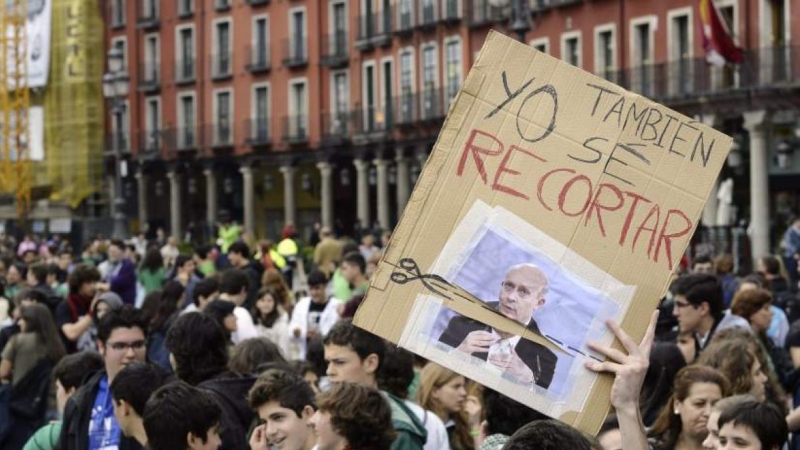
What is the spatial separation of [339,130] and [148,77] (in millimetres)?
13352

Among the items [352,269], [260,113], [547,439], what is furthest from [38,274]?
[260,113]

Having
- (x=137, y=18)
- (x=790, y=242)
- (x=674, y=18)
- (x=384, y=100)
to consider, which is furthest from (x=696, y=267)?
(x=137, y=18)

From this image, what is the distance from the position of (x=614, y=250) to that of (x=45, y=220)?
60.8m

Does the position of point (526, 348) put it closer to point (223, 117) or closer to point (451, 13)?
point (451, 13)

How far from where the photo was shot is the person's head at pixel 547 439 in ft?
13.3

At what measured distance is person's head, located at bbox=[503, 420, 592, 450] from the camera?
4066 mm

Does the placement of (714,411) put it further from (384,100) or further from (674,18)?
(384,100)

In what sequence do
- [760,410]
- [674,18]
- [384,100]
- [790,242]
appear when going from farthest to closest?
[384,100]
[674,18]
[790,242]
[760,410]

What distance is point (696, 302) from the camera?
9.91m

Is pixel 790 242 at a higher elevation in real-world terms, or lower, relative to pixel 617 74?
lower

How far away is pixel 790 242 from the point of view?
2219 centimetres

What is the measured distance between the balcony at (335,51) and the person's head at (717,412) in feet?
157

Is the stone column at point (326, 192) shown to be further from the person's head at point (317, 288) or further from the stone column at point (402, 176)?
the person's head at point (317, 288)

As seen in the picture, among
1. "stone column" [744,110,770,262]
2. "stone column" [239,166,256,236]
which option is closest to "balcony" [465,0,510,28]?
"stone column" [744,110,770,262]
